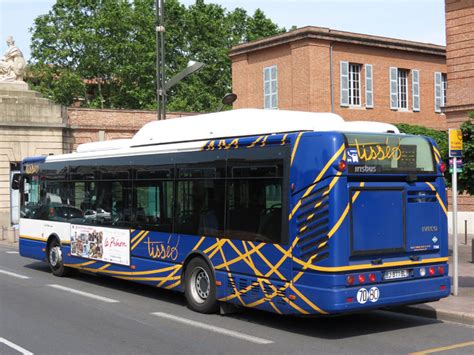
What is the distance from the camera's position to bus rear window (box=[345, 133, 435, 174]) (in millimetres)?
8484

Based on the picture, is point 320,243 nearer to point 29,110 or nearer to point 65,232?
point 65,232

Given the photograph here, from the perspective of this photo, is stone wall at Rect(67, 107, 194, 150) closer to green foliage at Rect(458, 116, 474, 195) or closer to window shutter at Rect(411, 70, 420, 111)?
window shutter at Rect(411, 70, 420, 111)

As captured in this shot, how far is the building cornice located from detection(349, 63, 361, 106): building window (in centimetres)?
129

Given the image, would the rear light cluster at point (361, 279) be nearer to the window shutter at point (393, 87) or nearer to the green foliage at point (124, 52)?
the window shutter at point (393, 87)

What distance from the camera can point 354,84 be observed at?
3434 centimetres

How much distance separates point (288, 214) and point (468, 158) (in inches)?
297

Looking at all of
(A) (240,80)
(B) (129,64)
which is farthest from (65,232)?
(B) (129,64)

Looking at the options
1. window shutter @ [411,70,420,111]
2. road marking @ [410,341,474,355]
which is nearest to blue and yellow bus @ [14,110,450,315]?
road marking @ [410,341,474,355]

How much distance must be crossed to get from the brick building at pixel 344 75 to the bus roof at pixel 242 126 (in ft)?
68.6

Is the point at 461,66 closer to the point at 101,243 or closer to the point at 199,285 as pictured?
the point at 101,243

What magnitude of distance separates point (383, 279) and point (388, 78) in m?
28.4

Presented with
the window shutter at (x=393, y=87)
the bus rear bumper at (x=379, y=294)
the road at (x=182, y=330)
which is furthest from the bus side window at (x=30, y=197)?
the window shutter at (x=393, y=87)

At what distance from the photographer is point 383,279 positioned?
8.57 metres

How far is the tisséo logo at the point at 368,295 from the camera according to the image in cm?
830
